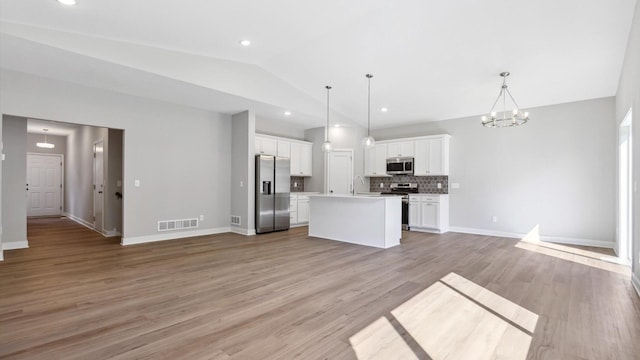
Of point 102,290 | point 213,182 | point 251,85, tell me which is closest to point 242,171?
point 213,182

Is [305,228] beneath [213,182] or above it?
beneath

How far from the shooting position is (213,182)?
6.84m

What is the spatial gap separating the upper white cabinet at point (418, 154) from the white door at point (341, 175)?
0.53 metres

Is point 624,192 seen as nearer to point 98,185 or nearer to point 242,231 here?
point 242,231

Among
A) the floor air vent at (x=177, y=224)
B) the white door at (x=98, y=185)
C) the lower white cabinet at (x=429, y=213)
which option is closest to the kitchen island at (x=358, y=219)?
the lower white cabinet at (x=429, y=213)

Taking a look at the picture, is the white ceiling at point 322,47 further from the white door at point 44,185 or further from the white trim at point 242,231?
the white door at point 44,185

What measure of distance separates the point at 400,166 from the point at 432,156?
814 mm

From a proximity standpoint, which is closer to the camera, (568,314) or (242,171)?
(568,314)

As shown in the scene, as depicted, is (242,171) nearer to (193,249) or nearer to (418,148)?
(193,249)

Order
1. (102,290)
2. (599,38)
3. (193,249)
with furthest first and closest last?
(193,249) < (599,38) < (102,290)

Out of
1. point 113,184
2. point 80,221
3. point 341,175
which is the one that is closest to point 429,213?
point 341,175

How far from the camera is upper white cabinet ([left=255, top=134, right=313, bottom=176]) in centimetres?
749

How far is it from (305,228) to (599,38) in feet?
20.7

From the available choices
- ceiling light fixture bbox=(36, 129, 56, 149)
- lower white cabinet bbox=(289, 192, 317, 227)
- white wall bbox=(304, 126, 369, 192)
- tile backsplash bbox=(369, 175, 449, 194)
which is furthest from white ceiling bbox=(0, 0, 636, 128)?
ceiling light fixture bbox=(36, 129, 56, 149)
